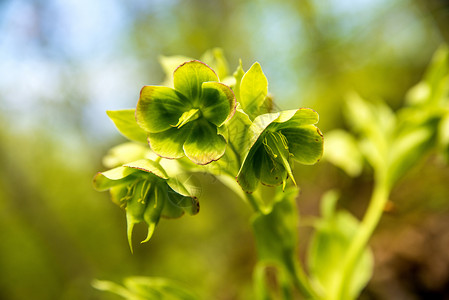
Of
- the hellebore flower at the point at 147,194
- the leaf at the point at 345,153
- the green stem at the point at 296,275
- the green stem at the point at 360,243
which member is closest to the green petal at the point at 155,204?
the hellebore flower at the point at 147,194

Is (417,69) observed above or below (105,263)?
above

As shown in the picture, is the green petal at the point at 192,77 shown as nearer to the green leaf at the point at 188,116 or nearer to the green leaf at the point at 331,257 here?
the green leaf at the point at 188,116

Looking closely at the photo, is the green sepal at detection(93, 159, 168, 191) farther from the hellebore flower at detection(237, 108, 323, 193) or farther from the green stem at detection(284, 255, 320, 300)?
the green stem at detection(284, 255, 320, 300)

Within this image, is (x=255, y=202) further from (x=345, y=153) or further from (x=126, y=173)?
(x=345, y=153)

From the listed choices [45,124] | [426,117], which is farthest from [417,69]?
[45,124]

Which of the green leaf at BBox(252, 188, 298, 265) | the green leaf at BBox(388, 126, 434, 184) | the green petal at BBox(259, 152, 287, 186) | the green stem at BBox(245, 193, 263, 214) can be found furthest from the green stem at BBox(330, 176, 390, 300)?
the green petal at BBox(259, 152, 287, 186)

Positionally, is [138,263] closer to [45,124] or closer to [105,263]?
[105,263]
